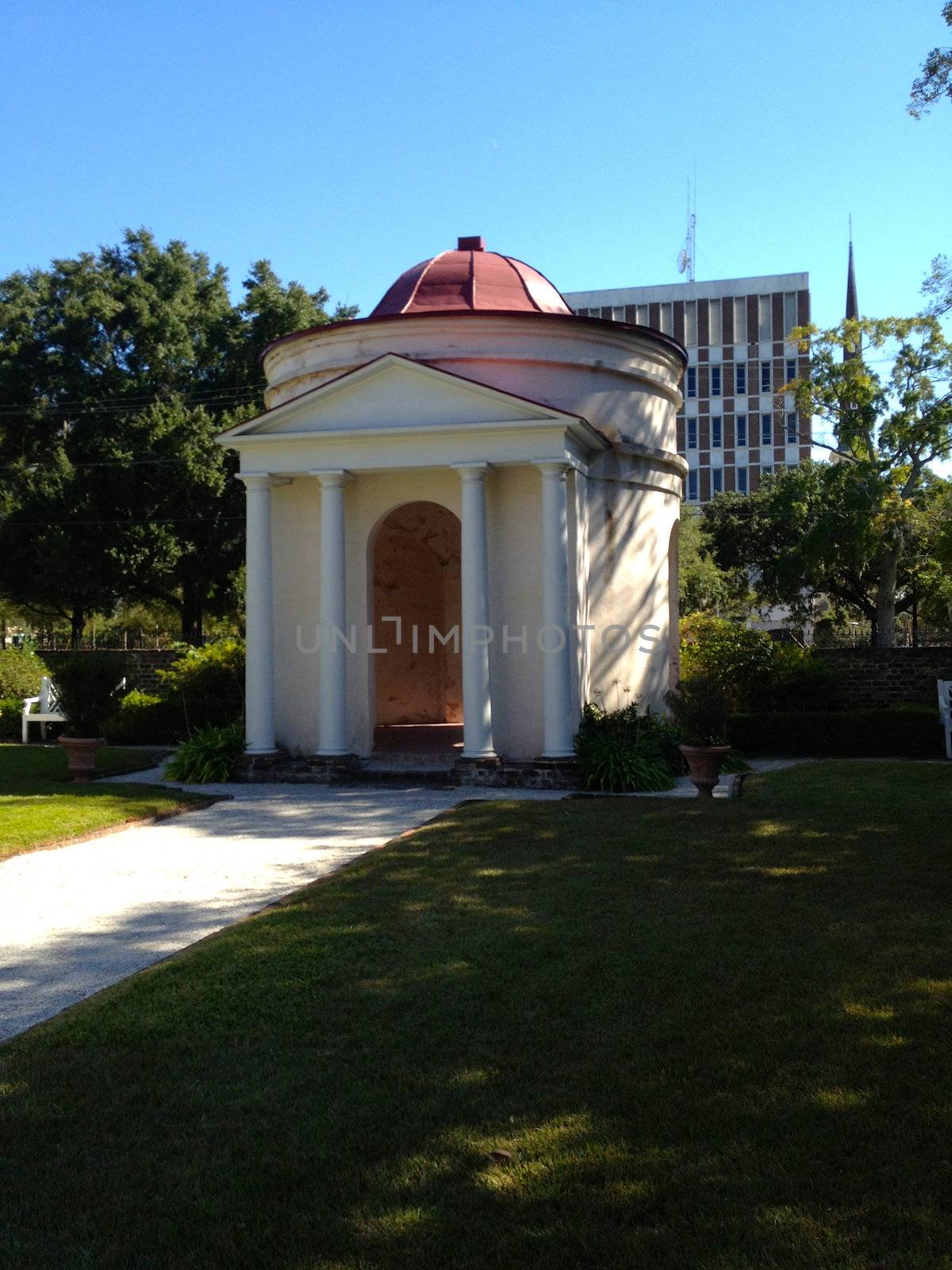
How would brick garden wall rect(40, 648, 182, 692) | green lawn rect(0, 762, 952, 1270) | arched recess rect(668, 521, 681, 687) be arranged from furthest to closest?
brick garden wall rect(40, 648, 182, 692)
arched recess rect(668, 521, 681, 687)
green lawn rect(0, 762, 952, 1270)

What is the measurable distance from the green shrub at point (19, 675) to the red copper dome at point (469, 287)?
13.3m

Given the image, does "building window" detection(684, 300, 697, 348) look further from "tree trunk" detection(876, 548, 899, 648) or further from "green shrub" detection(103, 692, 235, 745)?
"green shrub" detection(103, 692, 235, 745)

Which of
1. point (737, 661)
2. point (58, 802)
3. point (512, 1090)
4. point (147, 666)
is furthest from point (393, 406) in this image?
point (512, 1090)

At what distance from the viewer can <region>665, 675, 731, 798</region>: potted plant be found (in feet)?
44.5

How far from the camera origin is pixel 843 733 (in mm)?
19141

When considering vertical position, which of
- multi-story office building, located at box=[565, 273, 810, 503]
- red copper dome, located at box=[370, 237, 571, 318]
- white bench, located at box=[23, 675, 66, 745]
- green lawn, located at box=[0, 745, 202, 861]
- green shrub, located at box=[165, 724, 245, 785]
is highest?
multi-story office building, located at box=[565, 273, 810, 503]

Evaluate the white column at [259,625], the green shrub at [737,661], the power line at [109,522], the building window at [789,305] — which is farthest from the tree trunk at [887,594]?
the building window at [789,305]

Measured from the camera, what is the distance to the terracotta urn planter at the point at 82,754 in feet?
51.8

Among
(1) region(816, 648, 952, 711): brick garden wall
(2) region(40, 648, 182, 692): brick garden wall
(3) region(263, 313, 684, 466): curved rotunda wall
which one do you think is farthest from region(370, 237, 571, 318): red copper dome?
(2) region(40, 648, 182, 692): brick garden wall

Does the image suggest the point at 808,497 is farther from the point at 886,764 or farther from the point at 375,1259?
the point at 375,1259

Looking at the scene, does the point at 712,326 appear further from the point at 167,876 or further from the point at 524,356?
the point at 167,876

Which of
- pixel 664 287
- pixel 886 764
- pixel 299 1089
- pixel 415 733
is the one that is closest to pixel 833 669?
pixel 886 764

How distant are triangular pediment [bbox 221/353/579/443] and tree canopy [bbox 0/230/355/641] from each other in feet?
62.5

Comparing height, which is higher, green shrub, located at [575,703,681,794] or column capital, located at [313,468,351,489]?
column capital, located at [313,468,351,489]
